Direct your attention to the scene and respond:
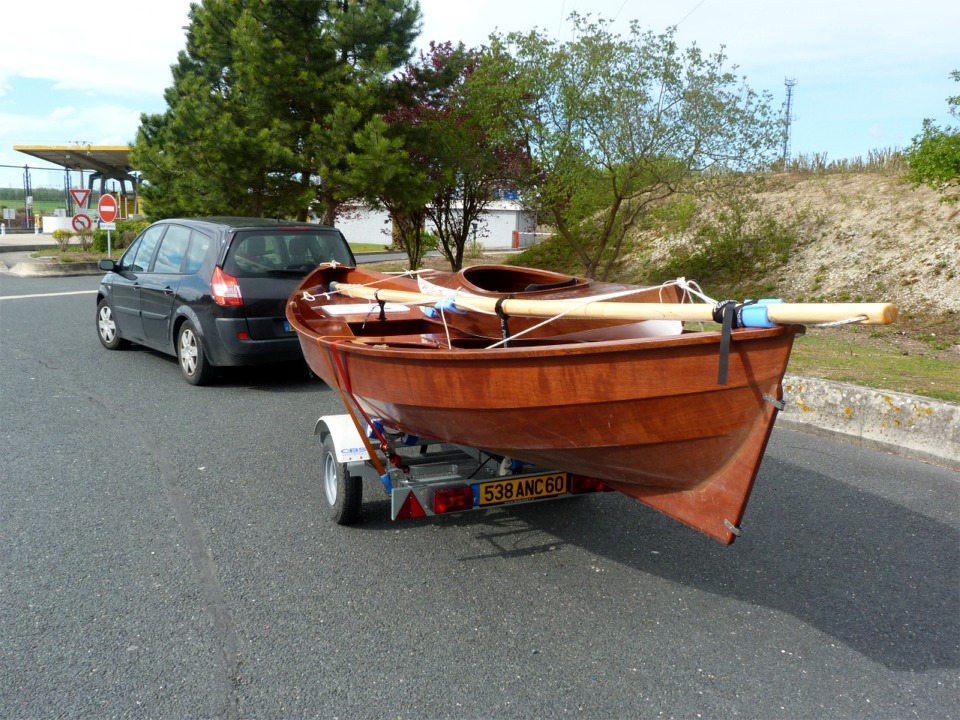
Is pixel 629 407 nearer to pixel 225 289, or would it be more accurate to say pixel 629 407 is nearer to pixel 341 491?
pixel 341 491

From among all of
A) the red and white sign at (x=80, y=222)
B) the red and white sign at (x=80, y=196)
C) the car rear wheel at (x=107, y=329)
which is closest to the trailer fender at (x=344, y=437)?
the car rear wheel at (x=107, y=329)

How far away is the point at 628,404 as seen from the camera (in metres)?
3.45

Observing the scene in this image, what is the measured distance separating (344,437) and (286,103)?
1517 centimetres

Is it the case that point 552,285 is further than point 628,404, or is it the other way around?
point 552,285

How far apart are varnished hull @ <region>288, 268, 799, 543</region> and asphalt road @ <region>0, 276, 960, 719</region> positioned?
2.03 feet

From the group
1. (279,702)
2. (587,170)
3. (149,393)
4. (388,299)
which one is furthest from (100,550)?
(587,170)

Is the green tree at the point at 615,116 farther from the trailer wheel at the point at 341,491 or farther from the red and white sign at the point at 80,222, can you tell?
the red and white sign at the point at 80,222

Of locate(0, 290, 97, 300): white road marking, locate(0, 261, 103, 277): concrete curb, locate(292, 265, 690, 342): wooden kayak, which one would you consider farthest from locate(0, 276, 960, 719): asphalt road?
locate(0, 261, 103, 277): concrete curb

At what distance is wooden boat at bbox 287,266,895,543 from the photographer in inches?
128

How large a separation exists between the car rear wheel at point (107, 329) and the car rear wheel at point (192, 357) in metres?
2.09

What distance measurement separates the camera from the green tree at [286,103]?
1731cm

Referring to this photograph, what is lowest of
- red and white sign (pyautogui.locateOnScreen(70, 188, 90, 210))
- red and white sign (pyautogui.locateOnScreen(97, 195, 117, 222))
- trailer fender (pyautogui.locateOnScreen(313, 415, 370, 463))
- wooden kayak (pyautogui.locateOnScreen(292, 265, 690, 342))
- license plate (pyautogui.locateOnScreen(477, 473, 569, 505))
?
license plate (pyautogui.locateOnScreen(477, 473, 569, 505))

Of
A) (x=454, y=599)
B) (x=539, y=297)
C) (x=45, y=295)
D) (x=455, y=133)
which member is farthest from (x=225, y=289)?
(x=45, y=295)

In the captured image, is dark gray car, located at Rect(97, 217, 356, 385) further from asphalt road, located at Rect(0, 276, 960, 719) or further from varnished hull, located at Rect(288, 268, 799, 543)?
varnished hull, located at Rect(288, 268, 799, 543)
